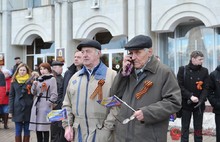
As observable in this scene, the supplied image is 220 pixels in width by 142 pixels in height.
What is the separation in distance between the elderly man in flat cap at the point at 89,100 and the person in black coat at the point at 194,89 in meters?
2.89

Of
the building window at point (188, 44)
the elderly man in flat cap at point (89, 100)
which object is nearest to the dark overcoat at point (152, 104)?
the elderly man in flat cap at point (89, 100)

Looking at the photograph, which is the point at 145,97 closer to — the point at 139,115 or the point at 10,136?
the point at 139,115

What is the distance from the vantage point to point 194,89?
21.3 feet

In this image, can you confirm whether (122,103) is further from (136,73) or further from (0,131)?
(0,131)

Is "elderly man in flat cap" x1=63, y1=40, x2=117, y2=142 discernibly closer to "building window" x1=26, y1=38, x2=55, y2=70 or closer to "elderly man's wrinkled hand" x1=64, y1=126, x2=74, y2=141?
"elderly man's wrinkled hand" x1=64, y1=126, x2=74, y2=141

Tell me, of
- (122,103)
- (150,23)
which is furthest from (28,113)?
(150,23)

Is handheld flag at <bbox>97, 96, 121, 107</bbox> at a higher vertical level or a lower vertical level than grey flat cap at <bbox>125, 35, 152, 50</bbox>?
lower

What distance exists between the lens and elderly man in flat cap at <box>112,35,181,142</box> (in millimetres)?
2998

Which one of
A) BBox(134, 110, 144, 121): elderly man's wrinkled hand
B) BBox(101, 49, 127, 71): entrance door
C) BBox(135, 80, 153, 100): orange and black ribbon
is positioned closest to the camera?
BBox(134, 110, 144, 121): elderly man's wrinkled hand

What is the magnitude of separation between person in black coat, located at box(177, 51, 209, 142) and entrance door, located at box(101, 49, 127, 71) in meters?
10.1

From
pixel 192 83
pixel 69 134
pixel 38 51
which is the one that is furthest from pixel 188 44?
pixel 69 134

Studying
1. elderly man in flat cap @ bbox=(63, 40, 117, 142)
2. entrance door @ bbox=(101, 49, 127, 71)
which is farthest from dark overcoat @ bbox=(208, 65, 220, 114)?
entrance door @ bbox=(101, 49, 127, 71)

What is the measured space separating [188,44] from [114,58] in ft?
13.0

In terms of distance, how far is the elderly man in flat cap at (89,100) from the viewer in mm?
3703
